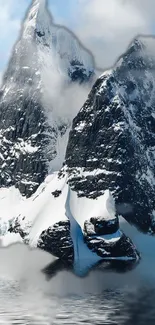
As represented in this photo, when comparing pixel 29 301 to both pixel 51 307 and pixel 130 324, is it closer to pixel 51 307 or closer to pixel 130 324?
pixel 51 307

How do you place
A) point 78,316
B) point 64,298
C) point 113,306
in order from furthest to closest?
point 64,298
point 113,306
point 78,316

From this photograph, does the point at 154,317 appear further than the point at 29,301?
No

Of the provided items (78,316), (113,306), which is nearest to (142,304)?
(113,306)

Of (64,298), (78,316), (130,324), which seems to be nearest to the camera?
(130,324)

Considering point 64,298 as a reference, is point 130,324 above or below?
above

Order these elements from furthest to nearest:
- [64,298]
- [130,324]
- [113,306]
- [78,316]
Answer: [64,298], [113,306], [78,316], [130,324]

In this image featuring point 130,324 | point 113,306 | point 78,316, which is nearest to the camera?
point 130,324

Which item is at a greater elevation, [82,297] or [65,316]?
[65,316]

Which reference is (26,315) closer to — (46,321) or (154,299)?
(46,321)

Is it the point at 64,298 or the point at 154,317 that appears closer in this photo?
the point at 154,317
